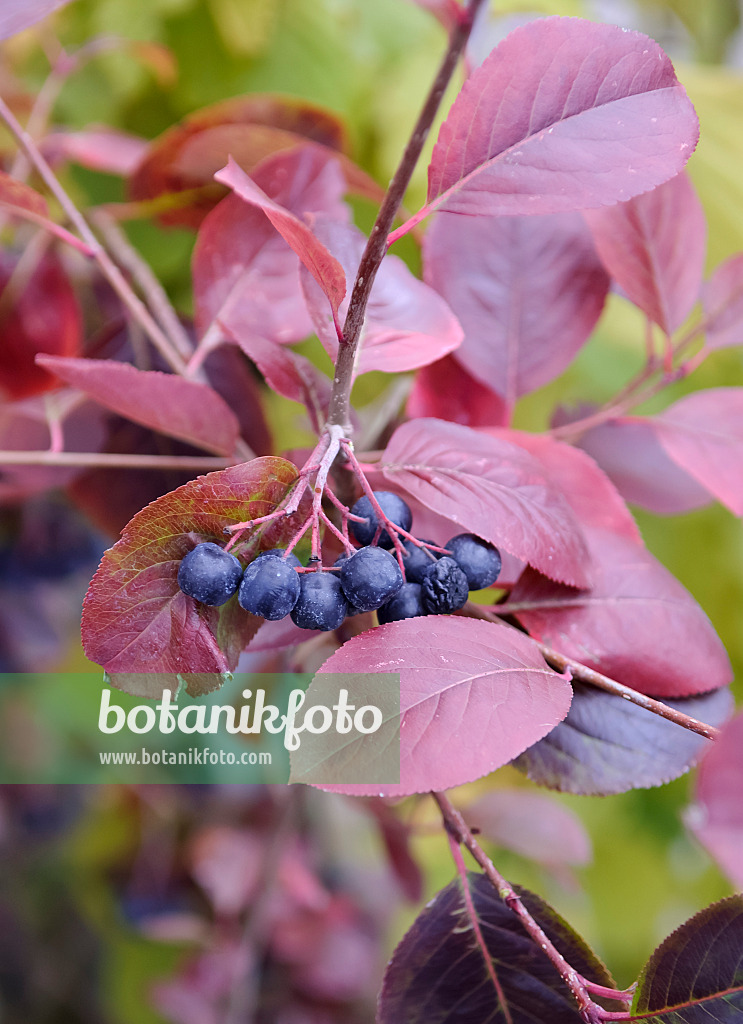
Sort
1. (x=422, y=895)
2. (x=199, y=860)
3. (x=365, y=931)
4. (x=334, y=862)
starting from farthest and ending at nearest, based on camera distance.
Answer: (x=334, y=862)
(x=365, y=931)
(x=199, y=860)
(x=422, y=895)

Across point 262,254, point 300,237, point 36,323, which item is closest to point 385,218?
point 300,237

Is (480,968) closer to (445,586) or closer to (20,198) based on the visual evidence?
(445,586)

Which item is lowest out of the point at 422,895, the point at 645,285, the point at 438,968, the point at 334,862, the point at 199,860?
the point at 334,862

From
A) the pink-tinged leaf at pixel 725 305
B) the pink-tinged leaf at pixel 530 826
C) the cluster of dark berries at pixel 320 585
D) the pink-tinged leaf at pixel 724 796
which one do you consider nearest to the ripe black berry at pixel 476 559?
the cluster of dark berries at pixel 320 585

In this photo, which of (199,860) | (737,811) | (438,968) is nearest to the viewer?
(737,811)

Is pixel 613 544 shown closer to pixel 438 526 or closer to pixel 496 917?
pixel 438 526

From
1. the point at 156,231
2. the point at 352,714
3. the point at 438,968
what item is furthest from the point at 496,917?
the point at 156,231

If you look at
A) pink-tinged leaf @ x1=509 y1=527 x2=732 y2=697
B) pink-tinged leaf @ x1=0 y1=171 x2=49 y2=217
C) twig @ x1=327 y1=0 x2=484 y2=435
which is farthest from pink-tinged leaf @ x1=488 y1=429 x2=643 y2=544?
pink-tinged leaf @ x1=0 y1=171 x2=49 y2=217
